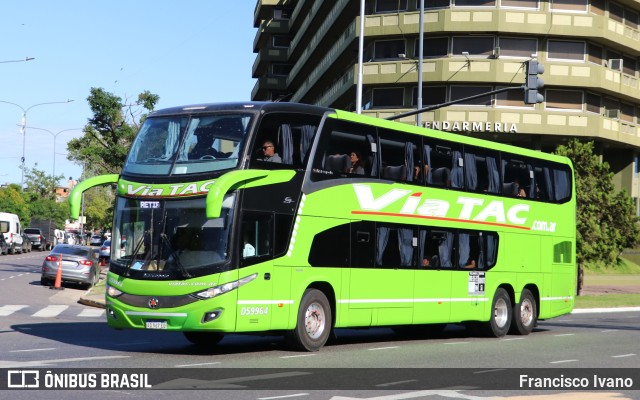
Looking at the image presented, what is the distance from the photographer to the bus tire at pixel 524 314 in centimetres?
2284

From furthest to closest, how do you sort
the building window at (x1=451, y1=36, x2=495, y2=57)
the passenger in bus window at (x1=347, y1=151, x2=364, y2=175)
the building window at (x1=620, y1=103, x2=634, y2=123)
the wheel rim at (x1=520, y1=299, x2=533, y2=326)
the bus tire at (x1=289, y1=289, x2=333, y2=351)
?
the building window at (x1=620, y1=103, x2=634, y2=123) → the building window at (x1=451, y1=36, x2=495, y2=57) → the wheel rim at (x1=520, y1=299, x2=533, y2=326) → the passenger in bus window at (x1=347, y1=151, x2=364, y2=175) → the bus tire at (x1=289, y1=289, x2=333, y2=351)

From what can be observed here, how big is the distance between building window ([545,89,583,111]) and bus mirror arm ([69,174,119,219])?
43.3 metres

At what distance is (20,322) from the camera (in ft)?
72.3

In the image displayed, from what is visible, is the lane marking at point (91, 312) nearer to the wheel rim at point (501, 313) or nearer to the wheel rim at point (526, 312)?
the wheel rim at point (501, 313)

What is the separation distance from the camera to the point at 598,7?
5844cm

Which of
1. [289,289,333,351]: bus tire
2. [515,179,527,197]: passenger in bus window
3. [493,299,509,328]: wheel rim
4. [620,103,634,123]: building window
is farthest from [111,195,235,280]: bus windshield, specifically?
[620,103,634,123]: building window

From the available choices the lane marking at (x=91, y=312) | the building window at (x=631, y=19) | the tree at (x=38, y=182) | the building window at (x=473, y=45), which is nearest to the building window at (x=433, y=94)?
the building window at (x=473, y=45)

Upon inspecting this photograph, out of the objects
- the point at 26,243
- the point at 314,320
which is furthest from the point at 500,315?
the point at 26,243

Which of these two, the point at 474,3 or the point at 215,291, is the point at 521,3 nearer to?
the point at 474,3

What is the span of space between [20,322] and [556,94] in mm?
41414

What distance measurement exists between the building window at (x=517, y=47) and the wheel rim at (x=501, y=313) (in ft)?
→ 117

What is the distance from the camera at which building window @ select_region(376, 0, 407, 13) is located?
190 feet

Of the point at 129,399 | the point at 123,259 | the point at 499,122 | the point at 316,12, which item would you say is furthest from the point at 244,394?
the point at 316,12

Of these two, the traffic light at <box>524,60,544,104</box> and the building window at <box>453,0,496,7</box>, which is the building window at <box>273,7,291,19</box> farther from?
the traffic light at <box>524,60,544,104</box>
